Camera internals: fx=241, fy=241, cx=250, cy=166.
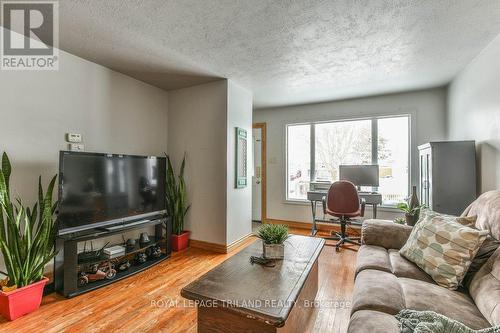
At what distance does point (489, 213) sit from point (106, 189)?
3142 millimetres

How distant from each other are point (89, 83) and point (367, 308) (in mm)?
3317

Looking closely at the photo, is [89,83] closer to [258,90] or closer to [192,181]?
[192,181]

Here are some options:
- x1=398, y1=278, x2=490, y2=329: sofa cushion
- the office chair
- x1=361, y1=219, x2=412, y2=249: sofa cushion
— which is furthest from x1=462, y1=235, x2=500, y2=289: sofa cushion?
the office chair

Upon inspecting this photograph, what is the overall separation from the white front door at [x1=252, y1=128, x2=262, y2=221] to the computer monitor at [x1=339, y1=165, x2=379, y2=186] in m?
1.65

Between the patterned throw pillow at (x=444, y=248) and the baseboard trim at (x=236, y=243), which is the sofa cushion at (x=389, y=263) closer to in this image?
the patterned throw pillow at (x=444, y=248)

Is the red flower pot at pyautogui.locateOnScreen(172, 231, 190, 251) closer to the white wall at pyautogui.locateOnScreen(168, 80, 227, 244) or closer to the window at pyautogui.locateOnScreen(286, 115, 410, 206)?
the white wall at pyautogui.locateOnScreen(168, 80, 227, 244)

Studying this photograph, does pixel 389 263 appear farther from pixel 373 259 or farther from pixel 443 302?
pixel 443 302

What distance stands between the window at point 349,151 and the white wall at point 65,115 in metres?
2.66

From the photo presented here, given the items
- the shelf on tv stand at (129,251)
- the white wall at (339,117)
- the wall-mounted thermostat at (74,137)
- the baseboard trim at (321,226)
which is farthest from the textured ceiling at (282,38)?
the baseboard trim at (321,226)

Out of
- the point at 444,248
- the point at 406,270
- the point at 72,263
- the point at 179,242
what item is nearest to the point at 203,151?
the point at 179,242

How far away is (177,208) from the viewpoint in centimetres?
337

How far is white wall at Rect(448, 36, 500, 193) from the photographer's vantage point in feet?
7.47

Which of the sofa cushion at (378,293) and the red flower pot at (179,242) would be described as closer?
the sofa cushion at (378,293)

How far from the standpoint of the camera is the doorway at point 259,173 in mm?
4957
